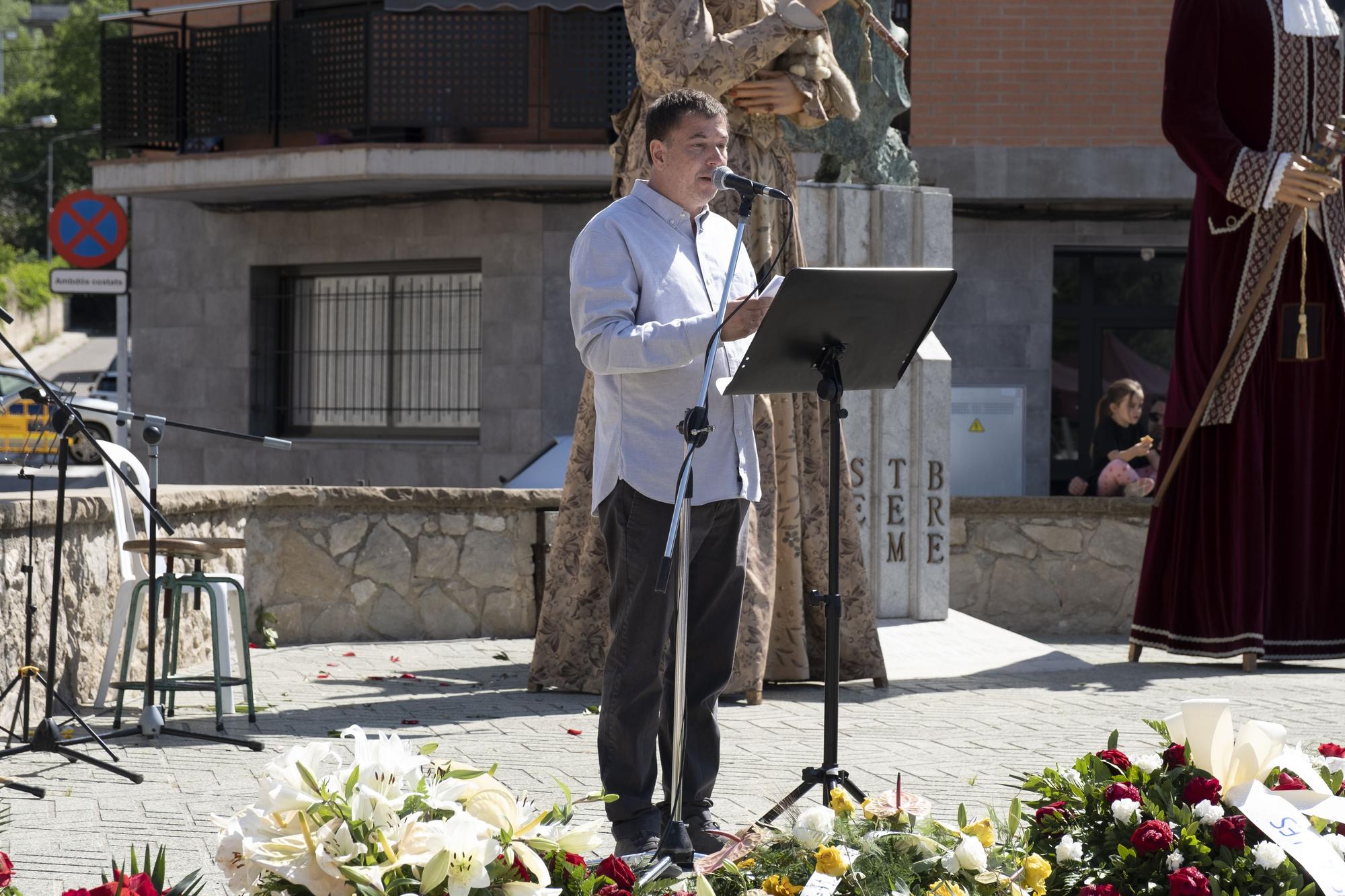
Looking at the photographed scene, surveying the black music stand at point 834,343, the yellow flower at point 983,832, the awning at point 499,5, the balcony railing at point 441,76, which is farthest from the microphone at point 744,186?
the balcony railing at point 441,76

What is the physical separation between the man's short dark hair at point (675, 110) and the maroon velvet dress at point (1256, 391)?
4033mm

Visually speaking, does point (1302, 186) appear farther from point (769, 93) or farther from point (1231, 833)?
point (1231, 833)

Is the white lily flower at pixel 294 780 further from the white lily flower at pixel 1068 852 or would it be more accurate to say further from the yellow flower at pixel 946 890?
the white lily flower at pixel 1068 852

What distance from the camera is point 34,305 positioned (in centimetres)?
5025

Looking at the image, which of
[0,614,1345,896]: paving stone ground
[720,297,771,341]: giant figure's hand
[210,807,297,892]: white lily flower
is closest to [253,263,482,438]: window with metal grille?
[0,614,1345,896]: paving stone ground

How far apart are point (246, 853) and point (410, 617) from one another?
685 centimetres

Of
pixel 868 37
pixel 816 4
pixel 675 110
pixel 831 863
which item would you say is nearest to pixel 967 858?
pixel 831 863

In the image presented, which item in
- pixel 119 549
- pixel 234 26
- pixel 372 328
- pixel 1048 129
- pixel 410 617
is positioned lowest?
pixel 410 617

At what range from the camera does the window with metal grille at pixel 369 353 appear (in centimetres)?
1719

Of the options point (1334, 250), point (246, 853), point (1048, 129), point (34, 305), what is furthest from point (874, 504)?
point (34, 305)

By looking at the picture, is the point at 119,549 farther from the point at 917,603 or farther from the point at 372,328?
the point at 372,328

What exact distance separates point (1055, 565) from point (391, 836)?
801 centimetres

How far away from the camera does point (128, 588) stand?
6664 mm

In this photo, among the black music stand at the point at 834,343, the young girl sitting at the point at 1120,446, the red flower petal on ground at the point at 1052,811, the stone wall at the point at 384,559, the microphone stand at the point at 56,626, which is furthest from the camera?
the young girl sitting at the point at 1120,446
